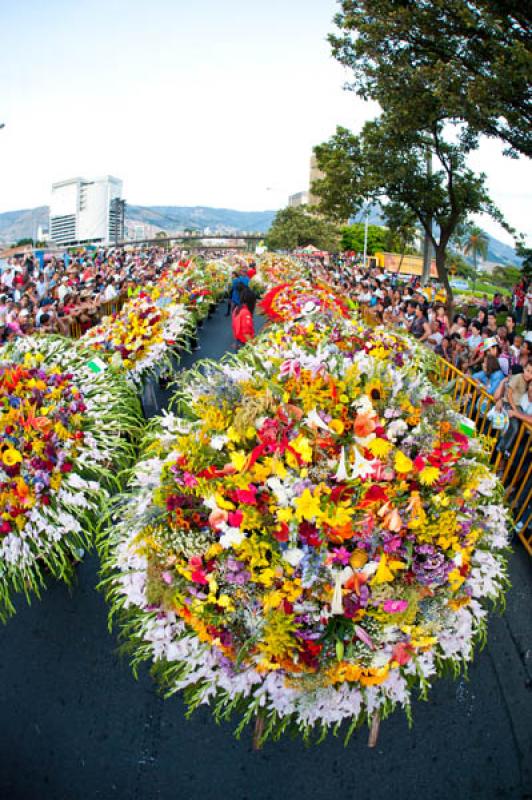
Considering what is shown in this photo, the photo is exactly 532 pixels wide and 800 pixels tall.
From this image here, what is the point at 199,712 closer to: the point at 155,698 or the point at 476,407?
the point at 155,698

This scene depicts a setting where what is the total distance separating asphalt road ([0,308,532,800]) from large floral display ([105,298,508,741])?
1.24 feet

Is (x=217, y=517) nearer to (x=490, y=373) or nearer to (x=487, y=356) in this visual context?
(x=490, y=373)

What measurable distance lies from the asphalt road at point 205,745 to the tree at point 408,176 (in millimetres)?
18505

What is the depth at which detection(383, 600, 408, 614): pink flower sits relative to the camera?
2.87 metres

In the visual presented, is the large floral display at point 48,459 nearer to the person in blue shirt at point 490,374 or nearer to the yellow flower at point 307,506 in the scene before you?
the yellow flower at point 307,506

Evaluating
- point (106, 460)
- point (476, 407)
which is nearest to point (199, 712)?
point (106, 460)

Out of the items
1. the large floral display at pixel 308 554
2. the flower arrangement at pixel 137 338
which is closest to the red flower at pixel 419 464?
the large floral display at pixel 308 554

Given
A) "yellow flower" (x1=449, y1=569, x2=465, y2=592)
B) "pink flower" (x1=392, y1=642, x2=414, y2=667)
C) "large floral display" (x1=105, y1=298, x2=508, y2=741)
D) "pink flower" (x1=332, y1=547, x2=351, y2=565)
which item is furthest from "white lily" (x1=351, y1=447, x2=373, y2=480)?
"pink flower" (x1=392, y1=642, x2=414, y2=667)

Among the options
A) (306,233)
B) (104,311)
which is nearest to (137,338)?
(104,311)

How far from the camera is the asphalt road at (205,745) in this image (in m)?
3.44

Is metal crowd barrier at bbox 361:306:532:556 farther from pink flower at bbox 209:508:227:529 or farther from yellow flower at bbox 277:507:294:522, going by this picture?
pink flower at bbox 209:508:227:529

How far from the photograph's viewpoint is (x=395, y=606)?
113 inches

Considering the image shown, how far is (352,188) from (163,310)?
50.0 feet

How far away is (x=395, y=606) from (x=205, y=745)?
1.83m
